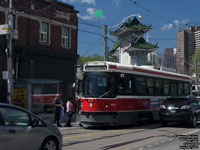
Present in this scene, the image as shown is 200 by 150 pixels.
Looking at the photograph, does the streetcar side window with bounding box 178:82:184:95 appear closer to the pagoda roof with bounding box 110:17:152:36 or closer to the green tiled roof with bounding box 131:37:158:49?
the pagoda roof with bounding box 110:17:152:36

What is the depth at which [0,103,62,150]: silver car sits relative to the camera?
6522 mm

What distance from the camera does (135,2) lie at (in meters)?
22.0

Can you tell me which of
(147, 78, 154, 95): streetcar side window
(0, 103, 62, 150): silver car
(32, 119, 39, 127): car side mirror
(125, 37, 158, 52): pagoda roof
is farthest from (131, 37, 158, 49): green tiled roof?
(32, 119, 39, 127): car side mirror

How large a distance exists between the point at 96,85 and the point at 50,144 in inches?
269

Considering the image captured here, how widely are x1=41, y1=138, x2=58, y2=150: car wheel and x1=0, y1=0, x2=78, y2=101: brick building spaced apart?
14.6m

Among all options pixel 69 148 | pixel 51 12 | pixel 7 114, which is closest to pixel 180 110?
pixel 69 148

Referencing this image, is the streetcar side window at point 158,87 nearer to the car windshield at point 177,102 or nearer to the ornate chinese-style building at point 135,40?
the car windshield at point 177,102

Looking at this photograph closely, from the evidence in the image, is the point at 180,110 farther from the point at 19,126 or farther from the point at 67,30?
the point at 67,30

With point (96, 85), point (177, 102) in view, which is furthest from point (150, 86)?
point (96, 85)

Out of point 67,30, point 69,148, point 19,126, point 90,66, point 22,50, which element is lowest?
point 69,148

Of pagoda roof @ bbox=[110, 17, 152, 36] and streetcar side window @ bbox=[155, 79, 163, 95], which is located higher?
pagoda roof @ bbox=[110, 17, 152, 36]

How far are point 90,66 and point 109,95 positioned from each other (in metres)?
1.75

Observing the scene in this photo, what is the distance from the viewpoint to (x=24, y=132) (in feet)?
22.7

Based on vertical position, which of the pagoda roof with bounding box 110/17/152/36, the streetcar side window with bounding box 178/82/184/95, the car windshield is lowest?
the car windshield
